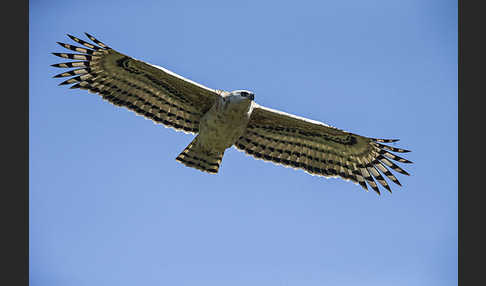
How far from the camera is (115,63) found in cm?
1053

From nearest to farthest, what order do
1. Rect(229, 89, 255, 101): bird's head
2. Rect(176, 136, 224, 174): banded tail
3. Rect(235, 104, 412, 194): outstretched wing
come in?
1. Rect(229, 89, 255, 101): bird's head
2. Rect(176, 136, 224, 174): banded tail
3. Rect(235, 104, 412, 194): outstretched wing

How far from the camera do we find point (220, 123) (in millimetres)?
10297

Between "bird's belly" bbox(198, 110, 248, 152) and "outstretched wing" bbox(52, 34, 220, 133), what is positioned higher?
"outstretched wing" bbox(52, 34, 220, 133)

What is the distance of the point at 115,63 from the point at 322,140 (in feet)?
12.3

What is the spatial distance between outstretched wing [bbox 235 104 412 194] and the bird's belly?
20.5 inches

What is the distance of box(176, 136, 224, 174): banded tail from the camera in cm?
1089

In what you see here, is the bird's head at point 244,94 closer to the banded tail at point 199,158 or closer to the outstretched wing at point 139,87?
the outstretched wing at point 139,87

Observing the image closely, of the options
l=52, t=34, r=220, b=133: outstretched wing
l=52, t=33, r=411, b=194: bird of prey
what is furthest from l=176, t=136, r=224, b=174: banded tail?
l=52, t=34, r=220, b=133: outstretched wing

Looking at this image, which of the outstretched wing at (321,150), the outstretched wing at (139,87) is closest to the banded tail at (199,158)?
the outstretched wing at (139,87)

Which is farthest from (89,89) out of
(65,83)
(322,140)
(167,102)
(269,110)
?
(322,140)

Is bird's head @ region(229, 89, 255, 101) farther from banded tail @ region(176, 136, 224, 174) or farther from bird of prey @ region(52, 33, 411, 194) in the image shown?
banded tail @ region(176, 136, 224, 174)

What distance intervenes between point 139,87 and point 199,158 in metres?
1.56

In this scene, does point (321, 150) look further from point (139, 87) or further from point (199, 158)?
point (139, 87)

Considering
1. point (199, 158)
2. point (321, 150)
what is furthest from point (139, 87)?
point (321, 150)
